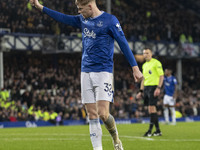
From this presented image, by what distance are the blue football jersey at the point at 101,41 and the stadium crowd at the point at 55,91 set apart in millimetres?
16032

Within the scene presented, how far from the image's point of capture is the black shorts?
12.4 m

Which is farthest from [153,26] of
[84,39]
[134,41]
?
[84,39]

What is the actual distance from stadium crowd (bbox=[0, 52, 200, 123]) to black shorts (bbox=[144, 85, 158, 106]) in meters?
11.1

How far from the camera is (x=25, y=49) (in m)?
28.7

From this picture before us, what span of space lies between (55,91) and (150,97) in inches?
593

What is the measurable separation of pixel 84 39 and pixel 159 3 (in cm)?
3589

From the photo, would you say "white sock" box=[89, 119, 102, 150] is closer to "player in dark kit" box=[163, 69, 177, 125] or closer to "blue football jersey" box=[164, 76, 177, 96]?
"player in dark kit" box=[163, 69, 177, 125]

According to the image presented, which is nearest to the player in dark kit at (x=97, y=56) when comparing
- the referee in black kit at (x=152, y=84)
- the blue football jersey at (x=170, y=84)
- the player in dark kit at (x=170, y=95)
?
the referee in black kit at (x=152, y=84)

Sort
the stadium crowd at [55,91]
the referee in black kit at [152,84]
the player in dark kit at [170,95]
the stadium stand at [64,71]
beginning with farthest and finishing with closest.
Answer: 1. the stadium stand at [64,71]
2. the stadium crowd at [55,91]
3. the player in dark kit at [170,95]
4. the referee in black kit at [152,84]

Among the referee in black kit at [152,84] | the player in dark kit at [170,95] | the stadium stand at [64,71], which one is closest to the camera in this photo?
the referee in black kit at [152,84]

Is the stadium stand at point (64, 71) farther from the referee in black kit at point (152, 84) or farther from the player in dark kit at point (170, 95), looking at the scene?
the referee in black kit at point (152, 84)

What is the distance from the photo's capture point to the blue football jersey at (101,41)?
6.63 meters

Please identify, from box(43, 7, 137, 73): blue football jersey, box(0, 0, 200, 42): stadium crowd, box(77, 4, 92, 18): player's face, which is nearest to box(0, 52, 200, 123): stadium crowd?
box(0, 0, 200, 42): stadium crowd

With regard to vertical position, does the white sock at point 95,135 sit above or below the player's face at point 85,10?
below
